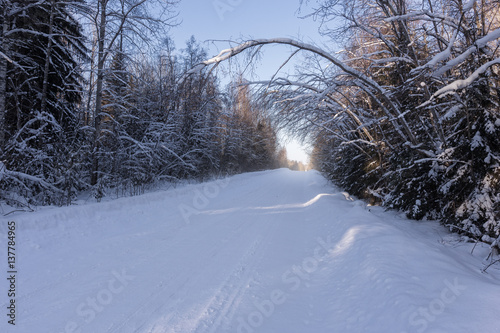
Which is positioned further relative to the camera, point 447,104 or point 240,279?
point 447,104

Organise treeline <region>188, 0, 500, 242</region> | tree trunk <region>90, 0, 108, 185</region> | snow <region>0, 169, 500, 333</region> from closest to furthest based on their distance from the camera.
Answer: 1. snow <region>0, 169, 500, 333</region>
2. treeline <region>188, 0, 500, 242</region>
3. tree trunk <region>90, 0, 108, 185</region>

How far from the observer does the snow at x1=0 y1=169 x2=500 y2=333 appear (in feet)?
7.98

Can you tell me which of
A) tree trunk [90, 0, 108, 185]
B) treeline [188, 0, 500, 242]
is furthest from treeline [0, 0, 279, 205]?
treeline [188, 0, 500, 242]

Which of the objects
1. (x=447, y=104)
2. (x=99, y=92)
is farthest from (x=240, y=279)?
(x=99, y=92)

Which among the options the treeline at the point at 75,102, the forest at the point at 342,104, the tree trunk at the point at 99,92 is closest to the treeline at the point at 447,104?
the forest at the point at 342,104

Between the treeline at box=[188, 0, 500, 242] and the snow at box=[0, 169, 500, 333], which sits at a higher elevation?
the treeline at box=[188, 0, 500, 242]

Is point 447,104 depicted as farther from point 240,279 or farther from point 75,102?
point 75,102

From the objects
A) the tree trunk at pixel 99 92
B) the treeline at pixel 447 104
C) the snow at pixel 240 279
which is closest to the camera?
the snow at pixel 240 279

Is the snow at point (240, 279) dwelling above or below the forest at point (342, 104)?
below

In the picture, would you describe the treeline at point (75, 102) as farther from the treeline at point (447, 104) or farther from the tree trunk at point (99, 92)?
the treeline at point (447, 104)

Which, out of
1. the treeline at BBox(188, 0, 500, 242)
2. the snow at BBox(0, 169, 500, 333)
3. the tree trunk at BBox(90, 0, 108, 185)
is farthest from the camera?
the tree trunk at BBox(90, 0, 108, 185)

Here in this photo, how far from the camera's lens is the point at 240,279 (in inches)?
137

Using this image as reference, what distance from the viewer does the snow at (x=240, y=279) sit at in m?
2.43

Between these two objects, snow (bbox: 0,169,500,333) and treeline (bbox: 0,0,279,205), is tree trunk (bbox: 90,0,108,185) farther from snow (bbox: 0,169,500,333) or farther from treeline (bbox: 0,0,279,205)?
snow (bbox: 0,169,500,333)
